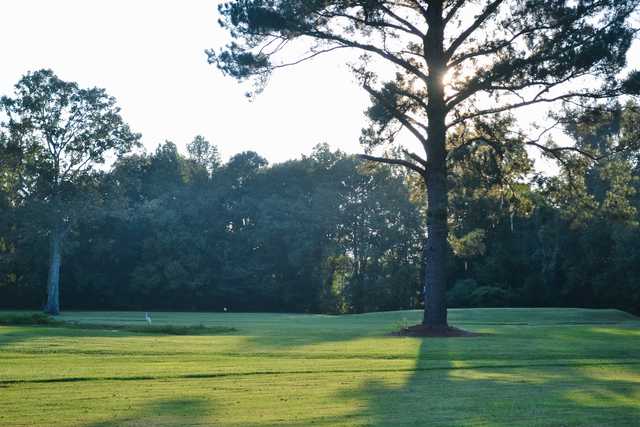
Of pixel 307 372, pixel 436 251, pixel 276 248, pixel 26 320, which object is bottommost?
pixel 307 372

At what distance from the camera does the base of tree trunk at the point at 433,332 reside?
97.3ft

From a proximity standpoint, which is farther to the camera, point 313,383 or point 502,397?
point 313,383

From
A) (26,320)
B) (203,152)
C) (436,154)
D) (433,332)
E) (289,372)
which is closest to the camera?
(289,372)

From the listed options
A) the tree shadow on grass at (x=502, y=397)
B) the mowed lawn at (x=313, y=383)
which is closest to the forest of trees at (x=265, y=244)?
the mowed lawn at (x=313, y=383)

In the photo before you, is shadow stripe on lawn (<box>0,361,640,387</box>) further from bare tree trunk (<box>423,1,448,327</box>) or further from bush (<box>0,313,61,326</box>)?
bush (<box>0,313,61,326</box>)

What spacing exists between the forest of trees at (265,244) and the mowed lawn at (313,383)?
37.7m

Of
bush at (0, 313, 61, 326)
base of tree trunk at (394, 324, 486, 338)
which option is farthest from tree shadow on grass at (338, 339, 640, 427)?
bush at (0, 313, 61, 326)

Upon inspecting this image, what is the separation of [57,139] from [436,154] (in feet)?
122

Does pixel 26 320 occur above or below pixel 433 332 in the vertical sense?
above

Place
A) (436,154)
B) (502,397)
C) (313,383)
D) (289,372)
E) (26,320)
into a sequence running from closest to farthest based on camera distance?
(502,397) < (313,383) < (289,372) < (436,154) < (26,320)

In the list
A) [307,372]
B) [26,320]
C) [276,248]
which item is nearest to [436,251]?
[307,372]

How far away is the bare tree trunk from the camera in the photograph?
102ft

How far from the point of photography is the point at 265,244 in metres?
76.6

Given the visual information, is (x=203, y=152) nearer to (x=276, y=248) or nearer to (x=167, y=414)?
(x=276, y=248)
